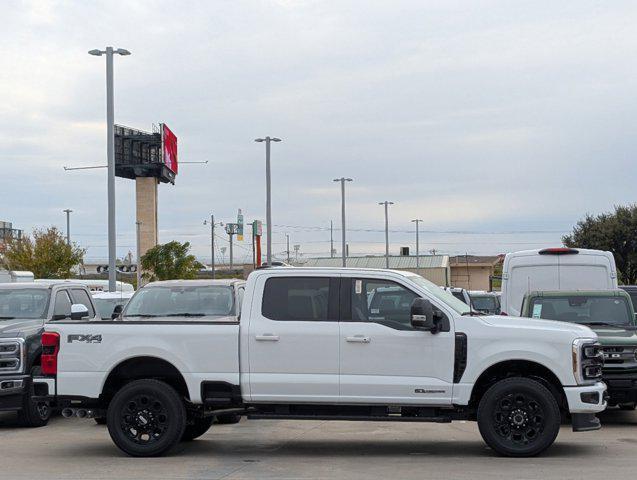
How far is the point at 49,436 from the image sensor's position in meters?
13.8

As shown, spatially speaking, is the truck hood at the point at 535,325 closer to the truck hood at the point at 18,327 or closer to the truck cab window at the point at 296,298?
the truck cab window at the point at 296,298

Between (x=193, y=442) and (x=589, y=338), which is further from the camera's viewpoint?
(x=193, y=442)

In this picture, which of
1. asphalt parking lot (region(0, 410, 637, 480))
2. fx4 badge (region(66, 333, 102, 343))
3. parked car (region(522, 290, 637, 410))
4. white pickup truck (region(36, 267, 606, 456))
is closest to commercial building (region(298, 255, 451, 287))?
parked car (region(522, 290, 637, 410))

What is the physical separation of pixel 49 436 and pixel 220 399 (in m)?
3.83

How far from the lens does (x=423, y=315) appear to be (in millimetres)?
10719

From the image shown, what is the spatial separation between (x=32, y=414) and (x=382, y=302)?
6.25 meters

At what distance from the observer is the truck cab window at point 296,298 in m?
11.2

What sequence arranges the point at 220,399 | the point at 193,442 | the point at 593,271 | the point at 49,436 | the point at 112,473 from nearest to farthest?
the point at 112,473 < the point at 220,399 < the point at 193,442 < the point at 49,436 < the point at 593,271

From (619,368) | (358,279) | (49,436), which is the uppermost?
(358,279)

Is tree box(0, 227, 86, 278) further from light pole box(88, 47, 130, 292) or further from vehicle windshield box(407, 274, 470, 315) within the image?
vehicle windshield box(407, 274, 470, 315)

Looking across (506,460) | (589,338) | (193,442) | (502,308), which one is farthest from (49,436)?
(502,308)

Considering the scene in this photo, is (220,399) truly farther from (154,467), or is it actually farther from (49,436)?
(49,436)

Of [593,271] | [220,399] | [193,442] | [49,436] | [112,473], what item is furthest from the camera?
[593,271]

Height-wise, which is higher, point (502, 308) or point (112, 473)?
point (502, 308)
